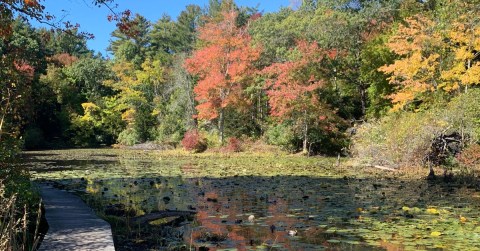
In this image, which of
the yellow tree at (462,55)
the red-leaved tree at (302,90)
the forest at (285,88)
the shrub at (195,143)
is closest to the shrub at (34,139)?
the forest at (285,88)

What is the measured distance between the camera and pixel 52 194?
9484 millimetres

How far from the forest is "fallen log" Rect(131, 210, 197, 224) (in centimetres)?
233

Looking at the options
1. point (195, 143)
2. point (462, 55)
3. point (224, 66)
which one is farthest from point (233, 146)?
point (462, 55)

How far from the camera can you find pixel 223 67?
29656 mm

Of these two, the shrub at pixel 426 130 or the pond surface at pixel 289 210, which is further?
the shrub at pixel 426 130

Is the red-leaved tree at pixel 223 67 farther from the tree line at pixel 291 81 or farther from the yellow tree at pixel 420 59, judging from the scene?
the yellow tree at pixel 420 59

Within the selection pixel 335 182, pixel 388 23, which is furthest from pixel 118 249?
pixel 388 23

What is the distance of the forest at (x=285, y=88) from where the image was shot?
48.3ft

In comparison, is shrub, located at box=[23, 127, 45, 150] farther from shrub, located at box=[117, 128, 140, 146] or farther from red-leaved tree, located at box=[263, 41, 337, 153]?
red-leaved tree, located at box=[263, 41, 337, 153]

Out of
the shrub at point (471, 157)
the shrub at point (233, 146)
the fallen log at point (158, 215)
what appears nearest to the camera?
the fallen log at point (158, 215)

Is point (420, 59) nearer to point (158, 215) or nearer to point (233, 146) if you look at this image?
point (233, 146)

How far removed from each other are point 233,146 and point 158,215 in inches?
790

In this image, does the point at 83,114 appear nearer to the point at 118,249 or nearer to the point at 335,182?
the point at 335,182

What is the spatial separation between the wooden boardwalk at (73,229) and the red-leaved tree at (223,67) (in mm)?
20852
